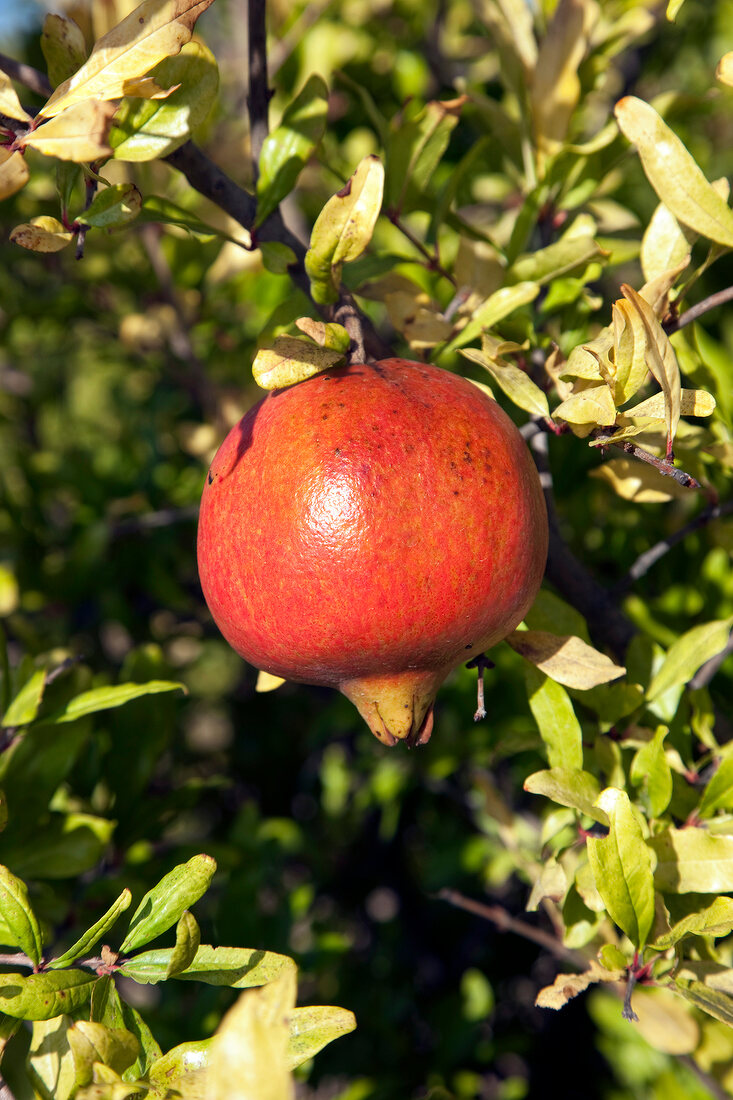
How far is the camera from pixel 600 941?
3.53 feet

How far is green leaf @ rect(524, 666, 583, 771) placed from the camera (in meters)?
0.88

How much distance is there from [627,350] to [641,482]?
0.88 feet

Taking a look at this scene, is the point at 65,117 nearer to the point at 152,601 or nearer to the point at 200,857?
the point at 200,857

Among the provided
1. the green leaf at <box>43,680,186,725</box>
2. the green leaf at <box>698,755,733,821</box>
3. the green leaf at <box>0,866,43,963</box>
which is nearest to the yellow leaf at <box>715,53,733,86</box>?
the green leaf at <box>698,755,733,821</box>

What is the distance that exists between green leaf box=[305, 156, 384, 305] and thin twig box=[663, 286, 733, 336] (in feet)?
1.13

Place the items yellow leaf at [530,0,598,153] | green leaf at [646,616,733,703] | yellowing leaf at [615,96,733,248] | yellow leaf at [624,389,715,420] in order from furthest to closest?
yellow leaf at [530,0,598,153]
green leaf at [646,616,733,703]
yellowing leaf at [615,96,733,248]
yellow leaf at [624,389,715,420]

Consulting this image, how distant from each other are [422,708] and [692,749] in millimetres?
494

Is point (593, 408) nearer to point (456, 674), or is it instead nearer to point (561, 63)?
point (561, 63)

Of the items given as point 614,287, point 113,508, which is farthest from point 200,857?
point 614,287

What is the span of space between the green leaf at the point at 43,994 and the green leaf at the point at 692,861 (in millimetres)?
544

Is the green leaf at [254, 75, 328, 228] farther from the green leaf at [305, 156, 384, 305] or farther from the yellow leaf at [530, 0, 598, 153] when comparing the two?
the yellow leaf at [530, 0, 598, 153]

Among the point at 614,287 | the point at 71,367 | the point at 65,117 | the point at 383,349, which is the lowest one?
the point at 614,287

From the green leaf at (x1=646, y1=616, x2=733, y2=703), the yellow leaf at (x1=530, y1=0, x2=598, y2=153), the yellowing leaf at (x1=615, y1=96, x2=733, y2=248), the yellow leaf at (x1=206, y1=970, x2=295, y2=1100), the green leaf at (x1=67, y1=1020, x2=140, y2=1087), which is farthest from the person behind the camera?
the yellow leaf at (x1=530, y1=0, x2=598, y2=153)

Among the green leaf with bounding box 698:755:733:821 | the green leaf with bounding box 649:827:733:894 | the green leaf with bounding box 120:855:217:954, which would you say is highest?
the green leaf with bounding box 120:855:217:954
